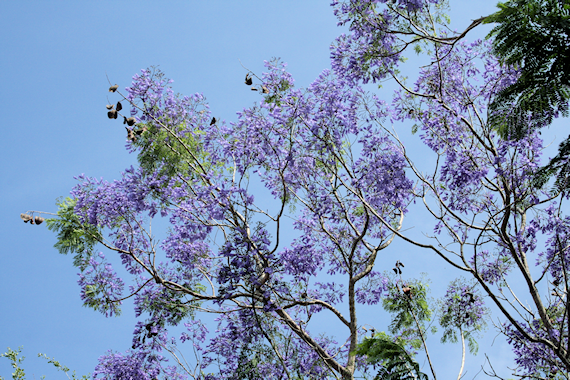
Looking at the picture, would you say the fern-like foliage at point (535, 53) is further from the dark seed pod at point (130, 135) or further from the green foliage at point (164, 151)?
the dark seed pod at point (130, 135)

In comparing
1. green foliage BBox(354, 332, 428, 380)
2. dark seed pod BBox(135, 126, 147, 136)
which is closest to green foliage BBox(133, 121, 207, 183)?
dark seed pod BBox(135, 126, 147, 136)

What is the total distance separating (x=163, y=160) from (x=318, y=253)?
2907 millimetres

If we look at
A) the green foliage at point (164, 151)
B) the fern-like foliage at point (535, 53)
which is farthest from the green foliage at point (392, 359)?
the green foliage at point (164, 151)

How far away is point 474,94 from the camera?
8.42 meters

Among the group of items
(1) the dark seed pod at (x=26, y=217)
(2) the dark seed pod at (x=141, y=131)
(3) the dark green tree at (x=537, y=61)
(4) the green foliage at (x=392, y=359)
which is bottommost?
(4) the green foliage at (x=392, y=359)

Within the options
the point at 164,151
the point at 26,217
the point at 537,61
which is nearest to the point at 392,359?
the point at 537,61

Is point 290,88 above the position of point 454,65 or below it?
below

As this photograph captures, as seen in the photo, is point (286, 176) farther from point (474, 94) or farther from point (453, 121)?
point (474, 94)

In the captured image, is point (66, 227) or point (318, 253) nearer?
point (318, 253)

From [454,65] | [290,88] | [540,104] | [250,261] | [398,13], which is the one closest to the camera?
[540,104]

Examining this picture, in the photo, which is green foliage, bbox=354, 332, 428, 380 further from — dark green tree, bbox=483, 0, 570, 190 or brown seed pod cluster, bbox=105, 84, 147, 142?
brown seed pod cluster, bbox=105, 84, 147, 142

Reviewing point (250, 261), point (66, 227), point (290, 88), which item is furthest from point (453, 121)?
point (66, 227)

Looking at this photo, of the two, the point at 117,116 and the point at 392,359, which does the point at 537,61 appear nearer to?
the point at 392,359

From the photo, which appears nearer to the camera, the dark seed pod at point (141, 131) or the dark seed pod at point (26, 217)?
the dark seed pod at point (141, 131)
